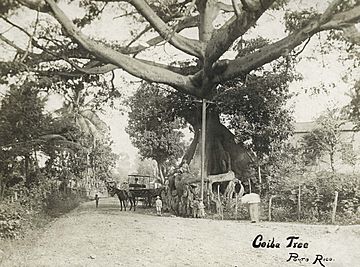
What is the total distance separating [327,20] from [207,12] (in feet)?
7.70

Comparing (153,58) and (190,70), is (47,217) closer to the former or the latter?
(153,58)

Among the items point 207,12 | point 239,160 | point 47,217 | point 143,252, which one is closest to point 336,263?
point 143,252

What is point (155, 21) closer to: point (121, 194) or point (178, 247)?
point (178, 247)

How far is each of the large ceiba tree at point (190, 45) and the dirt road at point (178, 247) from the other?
189cm

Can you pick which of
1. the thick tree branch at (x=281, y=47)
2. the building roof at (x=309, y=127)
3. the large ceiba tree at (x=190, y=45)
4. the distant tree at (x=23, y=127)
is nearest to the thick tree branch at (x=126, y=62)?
the large ceiba tree at (x=190, y=45)

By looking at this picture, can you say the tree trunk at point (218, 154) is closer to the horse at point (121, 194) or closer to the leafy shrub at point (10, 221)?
the horse at point (121, 194)

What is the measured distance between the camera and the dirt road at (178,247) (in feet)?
11.4

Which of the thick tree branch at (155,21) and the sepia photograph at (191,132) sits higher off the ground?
the thick tree branch at (155,21)

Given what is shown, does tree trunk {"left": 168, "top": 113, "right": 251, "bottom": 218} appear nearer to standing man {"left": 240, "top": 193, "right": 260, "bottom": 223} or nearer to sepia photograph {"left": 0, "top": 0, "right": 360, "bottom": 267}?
sepia photograph {"left": 0, "top": 0, "right": 360, "bottom": 267}

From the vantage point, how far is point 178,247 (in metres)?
3.81

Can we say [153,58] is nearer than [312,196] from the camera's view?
No

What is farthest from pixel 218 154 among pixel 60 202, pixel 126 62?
pixel 60 202

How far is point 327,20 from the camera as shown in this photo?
16.3 feet

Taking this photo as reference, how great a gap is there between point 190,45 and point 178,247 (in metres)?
3.17
